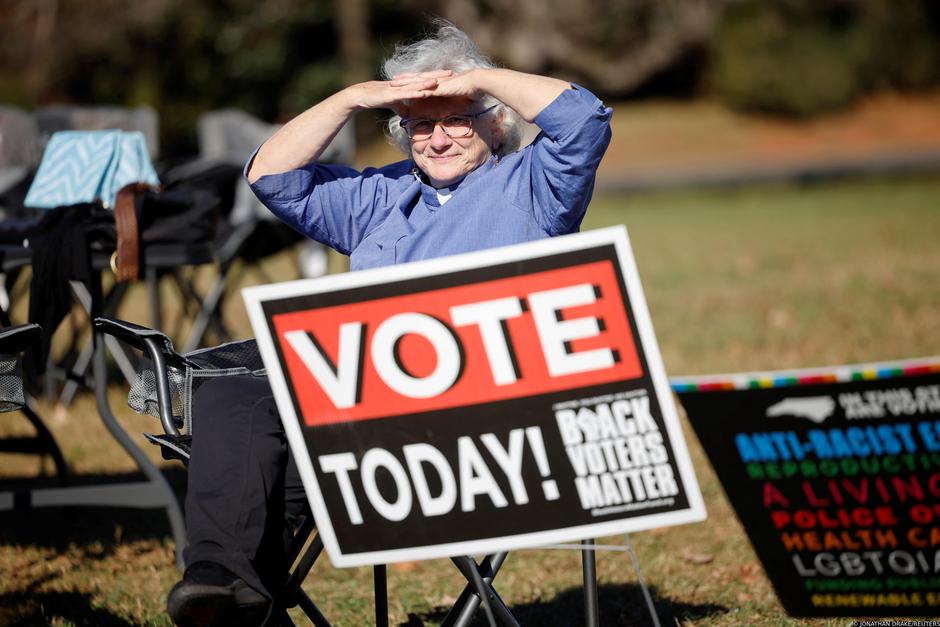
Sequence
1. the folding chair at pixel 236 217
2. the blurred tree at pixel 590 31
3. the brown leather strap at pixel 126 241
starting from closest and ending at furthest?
the brown leather strap at pixel 126 241 < the folding chair at pixel 236 217 < the blurred tree at pixel 590 31


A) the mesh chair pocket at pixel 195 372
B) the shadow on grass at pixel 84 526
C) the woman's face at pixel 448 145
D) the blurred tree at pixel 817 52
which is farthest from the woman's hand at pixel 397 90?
the blurred tree at pixel 817 52

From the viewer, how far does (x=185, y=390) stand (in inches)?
114

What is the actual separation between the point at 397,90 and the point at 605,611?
182 centimetres

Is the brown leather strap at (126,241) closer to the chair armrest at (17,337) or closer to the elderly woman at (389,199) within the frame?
the chair armrest at (17,337)

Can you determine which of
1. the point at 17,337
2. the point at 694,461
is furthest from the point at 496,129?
the point at 694,461

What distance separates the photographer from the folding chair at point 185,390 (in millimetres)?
2865

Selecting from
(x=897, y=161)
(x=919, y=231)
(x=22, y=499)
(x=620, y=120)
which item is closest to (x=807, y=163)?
(x=897, y=161)

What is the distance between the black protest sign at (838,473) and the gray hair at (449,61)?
112 centimetres

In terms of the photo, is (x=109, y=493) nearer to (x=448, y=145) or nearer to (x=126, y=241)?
(x=126, y=241)

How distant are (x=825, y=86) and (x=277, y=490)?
1163 inches

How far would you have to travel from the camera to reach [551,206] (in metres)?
2.97

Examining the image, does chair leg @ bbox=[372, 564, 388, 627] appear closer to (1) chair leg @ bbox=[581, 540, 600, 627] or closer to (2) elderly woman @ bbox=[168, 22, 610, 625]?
(2) elderly woman @ bbox=[168, 22, 610, 625]

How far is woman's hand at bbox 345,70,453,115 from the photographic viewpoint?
300 cm

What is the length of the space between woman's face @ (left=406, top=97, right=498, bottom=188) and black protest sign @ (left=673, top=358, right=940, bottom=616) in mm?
1000
